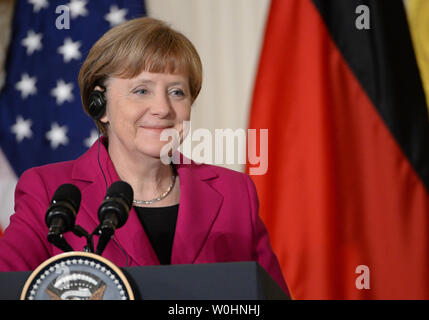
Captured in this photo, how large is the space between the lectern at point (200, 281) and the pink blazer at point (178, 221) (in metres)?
0.59

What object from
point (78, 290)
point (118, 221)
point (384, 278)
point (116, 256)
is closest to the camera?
point (78, 290)

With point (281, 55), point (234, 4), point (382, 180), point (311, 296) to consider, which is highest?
point (234, 4)

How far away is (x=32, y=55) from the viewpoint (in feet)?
9.79

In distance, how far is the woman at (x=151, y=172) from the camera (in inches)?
68.6

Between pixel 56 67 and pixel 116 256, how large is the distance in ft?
5.12

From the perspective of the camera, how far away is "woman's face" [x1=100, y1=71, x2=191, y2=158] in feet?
5.92

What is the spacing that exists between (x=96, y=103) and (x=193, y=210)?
437 mm

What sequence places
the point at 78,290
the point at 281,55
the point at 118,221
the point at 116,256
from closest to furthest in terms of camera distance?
1. the point at 78,290
2. the point at 118,221
3. the point at 116,256
4. the point at 281,55

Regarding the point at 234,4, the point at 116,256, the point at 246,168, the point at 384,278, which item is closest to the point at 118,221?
the point at 116,256

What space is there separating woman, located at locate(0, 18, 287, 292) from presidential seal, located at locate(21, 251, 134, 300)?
2.09 feet

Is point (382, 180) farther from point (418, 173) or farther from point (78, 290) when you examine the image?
point (78, 290)

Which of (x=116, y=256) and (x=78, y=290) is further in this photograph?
(x=116, y=256)

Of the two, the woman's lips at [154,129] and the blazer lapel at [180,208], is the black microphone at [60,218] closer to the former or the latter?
the blazer lapel at [180,208]

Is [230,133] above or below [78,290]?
above
